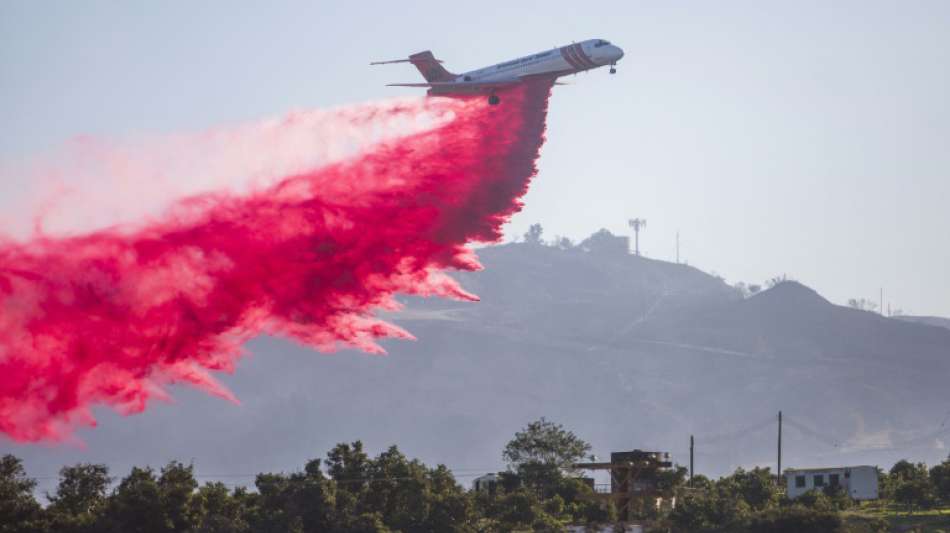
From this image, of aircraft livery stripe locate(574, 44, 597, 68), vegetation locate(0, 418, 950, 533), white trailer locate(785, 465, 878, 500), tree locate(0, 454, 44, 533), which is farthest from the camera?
white trailer locate(785, 465, 878, 500)

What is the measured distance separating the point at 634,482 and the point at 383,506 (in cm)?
3361

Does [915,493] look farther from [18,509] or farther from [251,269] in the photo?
[18,509]

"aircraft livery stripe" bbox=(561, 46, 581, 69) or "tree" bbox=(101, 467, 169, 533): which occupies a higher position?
"aircraft livery stripe" bbox=(561, 46, 581, 69)

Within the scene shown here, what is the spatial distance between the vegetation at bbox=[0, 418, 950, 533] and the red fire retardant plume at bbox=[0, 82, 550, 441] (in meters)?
19.4

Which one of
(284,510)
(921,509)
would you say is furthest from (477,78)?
(921,509)

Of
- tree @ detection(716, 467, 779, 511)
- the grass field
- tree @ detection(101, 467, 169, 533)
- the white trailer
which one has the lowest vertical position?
tree @ detection(101, 467, 169, 533)

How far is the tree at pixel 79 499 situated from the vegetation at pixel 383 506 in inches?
4.8

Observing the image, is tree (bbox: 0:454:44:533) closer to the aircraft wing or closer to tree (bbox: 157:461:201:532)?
tree (bbox: 157:461:201:532)

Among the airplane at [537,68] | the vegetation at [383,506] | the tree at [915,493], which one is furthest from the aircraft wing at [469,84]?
the tree at [915,493]

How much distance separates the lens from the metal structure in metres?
148

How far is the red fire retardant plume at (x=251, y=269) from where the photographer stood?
103125 millimetres

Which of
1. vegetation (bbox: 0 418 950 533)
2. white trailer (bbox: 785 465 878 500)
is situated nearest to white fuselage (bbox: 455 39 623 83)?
vegetation (bbox: 0 418 950 533)

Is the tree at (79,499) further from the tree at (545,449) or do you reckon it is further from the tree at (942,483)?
the tree at (942,483)

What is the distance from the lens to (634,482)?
160m
